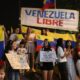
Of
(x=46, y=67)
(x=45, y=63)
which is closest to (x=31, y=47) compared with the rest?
(x=45, y=63)

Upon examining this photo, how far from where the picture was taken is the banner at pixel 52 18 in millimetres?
22000

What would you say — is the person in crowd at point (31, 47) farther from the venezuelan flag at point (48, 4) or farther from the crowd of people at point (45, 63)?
the venezuelan flag at point (48, 4)

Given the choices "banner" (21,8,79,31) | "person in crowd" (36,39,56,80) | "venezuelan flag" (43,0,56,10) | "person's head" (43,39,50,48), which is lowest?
"person in crowd" (36,39,56,80)

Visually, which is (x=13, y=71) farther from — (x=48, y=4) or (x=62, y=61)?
(x=48, y=4)

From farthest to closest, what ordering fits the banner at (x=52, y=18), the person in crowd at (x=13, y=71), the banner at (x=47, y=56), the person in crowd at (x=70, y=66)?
the banner at (x=52, y=18), the banner at (x=47, y=56), the person in crowd at (x=70, y=66), the person in crowd at (x=13, y=71)

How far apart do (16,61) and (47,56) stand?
1.38m

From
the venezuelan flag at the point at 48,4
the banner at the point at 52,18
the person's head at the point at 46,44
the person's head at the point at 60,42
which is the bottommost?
the person's head at the point at 60,42

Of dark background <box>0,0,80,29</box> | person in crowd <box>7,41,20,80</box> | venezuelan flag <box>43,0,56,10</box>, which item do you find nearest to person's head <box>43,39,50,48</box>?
person in crowd <box>7,41,20,80</box>

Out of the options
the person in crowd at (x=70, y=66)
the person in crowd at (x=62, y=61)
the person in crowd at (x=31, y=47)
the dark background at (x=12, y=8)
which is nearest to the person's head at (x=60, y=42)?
the person in crowd at (x=62, y=61)

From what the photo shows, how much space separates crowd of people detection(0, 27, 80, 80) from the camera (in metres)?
18.6

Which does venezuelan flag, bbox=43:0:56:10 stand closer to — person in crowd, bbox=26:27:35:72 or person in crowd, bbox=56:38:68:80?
person in crowd, bbox=26:27:35:72

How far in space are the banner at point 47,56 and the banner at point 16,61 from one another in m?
0.86

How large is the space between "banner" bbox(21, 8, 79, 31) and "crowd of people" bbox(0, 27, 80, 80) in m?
1.19

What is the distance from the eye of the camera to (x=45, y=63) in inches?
779
